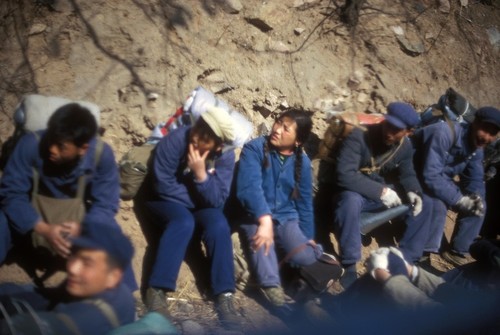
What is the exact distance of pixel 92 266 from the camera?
8.93 feet

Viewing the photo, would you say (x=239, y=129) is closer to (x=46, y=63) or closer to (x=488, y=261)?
(x=46, y=63)

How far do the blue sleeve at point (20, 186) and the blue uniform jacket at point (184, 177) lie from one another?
1.03 m

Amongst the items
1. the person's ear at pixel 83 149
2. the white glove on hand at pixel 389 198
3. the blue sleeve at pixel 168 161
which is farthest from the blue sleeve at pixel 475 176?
the person's ear at pixel 83 149

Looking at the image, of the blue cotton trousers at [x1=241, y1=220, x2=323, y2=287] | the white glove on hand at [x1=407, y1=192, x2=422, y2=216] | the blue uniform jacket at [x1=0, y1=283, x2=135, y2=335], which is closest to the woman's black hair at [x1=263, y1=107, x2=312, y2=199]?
the blue cotton trousers at [x1=241, y1=220, x2=323, y2=287]

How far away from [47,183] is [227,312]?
1.82 metres

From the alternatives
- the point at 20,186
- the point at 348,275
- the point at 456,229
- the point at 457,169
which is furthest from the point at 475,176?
the point at 20,186

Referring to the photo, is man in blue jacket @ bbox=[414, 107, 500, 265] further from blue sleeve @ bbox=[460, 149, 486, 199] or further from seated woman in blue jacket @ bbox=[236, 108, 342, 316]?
seated woman in blue jacket @ bbox=[236, 108, 342, 316]

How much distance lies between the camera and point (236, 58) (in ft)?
20.3

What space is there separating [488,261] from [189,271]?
8.80 ft

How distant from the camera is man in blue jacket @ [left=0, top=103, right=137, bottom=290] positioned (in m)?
3.51

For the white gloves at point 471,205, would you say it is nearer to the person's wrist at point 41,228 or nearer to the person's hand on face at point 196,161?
the person's hand on face at point 196,161

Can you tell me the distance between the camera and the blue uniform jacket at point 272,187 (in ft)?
15.0

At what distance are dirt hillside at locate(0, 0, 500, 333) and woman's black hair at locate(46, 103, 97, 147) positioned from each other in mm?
1312


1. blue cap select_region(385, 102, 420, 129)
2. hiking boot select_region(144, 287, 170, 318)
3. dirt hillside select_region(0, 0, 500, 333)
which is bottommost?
hiking boot select_region(144, 287, 170, 318)
